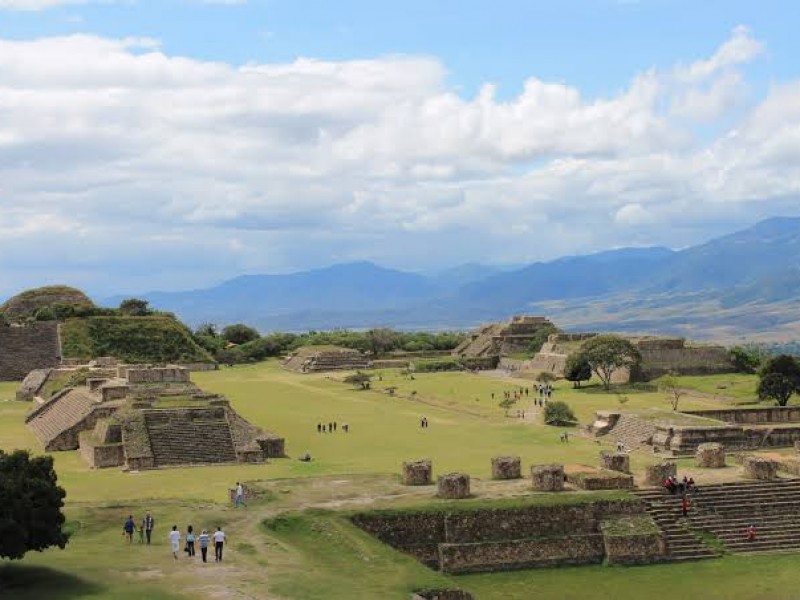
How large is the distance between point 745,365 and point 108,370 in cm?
5144

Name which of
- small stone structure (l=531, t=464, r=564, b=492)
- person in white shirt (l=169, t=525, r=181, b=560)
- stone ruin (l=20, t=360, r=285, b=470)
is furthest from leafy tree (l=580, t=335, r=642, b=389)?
person in white shirt (l=169, t=525, r=181, b=560)

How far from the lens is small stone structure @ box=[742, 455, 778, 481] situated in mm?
34031

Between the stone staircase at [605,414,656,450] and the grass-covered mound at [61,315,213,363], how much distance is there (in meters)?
53.0

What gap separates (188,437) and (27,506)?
932 inches

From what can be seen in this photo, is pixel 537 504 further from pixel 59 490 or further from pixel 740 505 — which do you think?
pixel 59 490

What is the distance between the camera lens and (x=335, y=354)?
105 metres

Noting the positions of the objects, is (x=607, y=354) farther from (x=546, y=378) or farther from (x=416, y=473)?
(x=416, y=473)

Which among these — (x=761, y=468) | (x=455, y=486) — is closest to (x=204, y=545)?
(x=455, y=486)

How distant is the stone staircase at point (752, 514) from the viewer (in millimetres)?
30719

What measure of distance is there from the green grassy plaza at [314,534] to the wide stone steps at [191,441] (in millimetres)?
1524

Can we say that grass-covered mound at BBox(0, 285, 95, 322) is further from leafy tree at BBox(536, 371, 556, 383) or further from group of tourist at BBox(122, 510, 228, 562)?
group of tourist at BBox(122, 510, 228, 562)

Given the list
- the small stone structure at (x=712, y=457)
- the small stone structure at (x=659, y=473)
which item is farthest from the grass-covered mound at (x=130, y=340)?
the small stone structure at (x=659, y=473)

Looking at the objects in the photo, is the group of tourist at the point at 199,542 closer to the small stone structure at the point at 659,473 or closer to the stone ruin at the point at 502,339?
the small stone structure at the point at 659,473

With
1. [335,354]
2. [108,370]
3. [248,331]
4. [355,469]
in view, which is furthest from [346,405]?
[248,331]
